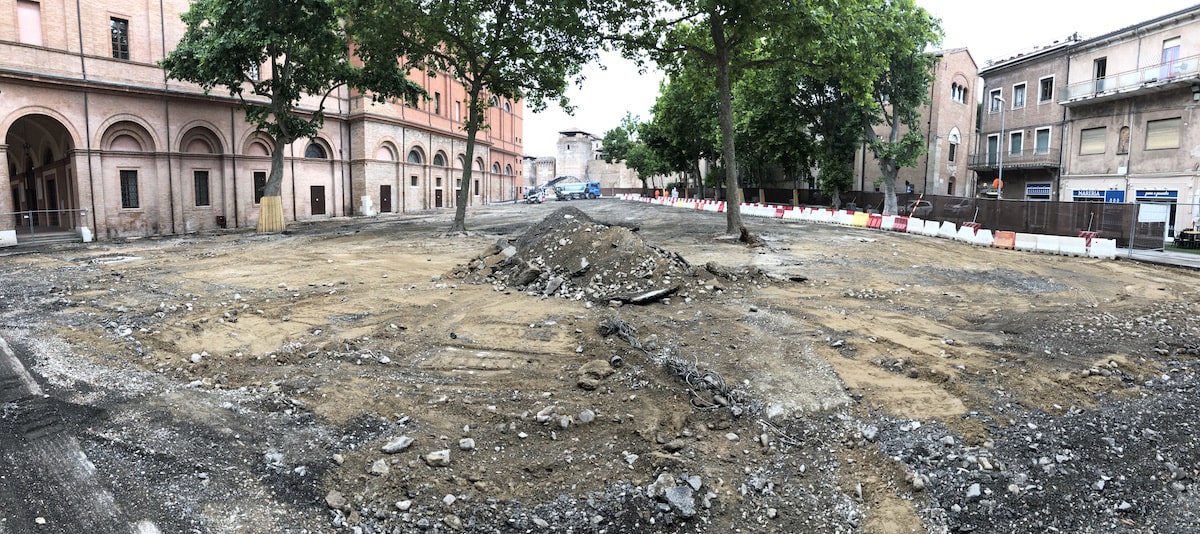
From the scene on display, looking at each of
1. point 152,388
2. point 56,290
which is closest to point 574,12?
point 56,290

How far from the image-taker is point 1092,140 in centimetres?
3234

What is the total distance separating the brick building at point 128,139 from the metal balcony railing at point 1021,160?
3801 cm

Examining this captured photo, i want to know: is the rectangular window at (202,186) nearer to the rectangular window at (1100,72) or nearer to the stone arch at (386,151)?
the stone arch at (386,151)

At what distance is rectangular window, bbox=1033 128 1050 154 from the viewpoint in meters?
35.4

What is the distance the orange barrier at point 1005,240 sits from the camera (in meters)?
19.4

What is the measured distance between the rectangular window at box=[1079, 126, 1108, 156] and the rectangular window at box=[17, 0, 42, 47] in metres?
47.2

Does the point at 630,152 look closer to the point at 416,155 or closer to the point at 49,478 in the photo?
the point at 416,155

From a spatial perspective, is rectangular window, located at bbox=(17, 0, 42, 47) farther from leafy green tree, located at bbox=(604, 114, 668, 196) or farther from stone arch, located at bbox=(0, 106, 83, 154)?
leafy green tree, located at bbox=(604, 114, 668, 196)

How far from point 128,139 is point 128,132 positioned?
351mm

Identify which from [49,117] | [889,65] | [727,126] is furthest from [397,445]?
[889,65]

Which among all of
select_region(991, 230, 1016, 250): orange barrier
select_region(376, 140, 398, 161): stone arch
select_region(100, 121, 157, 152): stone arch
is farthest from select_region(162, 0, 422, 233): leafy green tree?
select_region(991, 230, 1016, 250): orange barrier

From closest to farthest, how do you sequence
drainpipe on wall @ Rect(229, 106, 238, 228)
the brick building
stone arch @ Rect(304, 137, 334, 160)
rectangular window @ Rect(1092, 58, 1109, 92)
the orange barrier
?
the orange barrier, the brick building, drainpipe on wall @ Rect(229, 106, 238, 228), rectangular window @ Rect(1092, 58, 1109, 92), stone arch @ Rect(304, 137, 334, 160)

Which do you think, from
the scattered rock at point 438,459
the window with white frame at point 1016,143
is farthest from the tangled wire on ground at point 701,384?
the window with white frame at point 1016,143

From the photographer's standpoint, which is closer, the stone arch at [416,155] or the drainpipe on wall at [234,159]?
the drainpipe on wall at [234,159]
